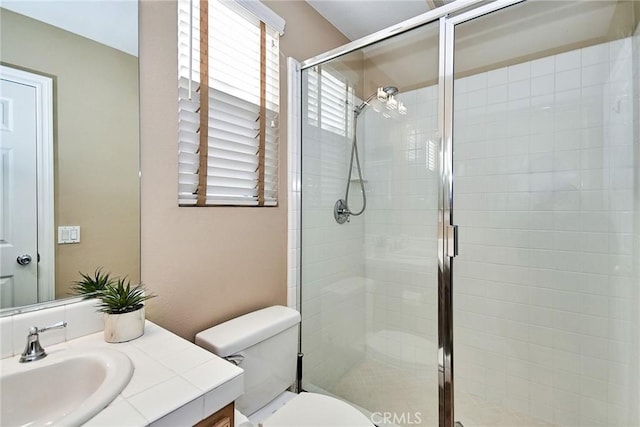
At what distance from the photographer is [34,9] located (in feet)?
2.83

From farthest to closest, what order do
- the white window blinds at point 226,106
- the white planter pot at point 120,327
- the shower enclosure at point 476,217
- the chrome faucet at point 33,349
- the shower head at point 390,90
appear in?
the shower head at point 390,90, the shower enclosure at point 476,217, the white window blinds at point 226,106, the white planter pot at point 120,327, the chrome faucet at point 33,349

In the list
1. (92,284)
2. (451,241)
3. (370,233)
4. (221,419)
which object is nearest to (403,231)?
(370,233)

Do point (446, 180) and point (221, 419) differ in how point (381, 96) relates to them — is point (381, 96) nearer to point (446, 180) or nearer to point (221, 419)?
point (446, 180)

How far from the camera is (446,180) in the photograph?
1421 mm

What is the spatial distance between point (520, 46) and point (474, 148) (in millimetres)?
A: 610

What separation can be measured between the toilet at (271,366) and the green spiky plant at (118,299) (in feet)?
1.06

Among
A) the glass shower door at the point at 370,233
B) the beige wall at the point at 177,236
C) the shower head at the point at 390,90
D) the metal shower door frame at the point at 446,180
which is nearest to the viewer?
the beige wall at the point at 177,236

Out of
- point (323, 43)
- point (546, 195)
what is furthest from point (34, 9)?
point (546, 195)

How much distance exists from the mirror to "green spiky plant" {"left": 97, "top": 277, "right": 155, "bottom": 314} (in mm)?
75

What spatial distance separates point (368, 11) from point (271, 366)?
6.71 ft

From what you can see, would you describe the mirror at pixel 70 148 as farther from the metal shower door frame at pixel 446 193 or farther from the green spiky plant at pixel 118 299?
the metal shower door frame at pixel 446 193

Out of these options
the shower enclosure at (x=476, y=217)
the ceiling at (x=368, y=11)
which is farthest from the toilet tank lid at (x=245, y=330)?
the ceiling at (x=368, y=11)

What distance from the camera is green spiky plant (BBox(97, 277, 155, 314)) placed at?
93 cm

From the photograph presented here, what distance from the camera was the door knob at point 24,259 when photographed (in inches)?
33.6
